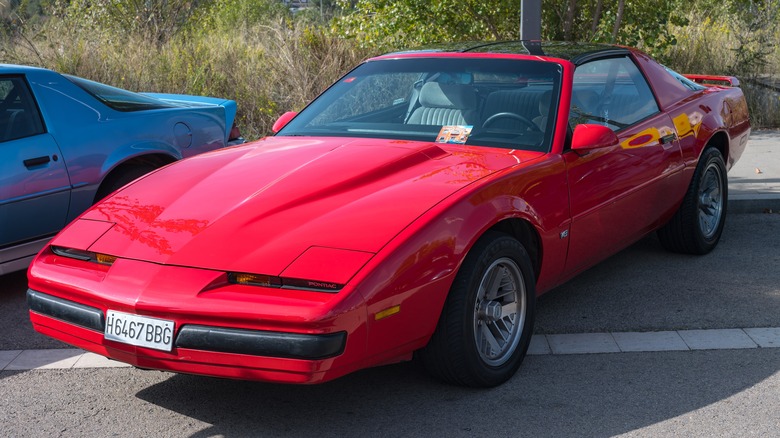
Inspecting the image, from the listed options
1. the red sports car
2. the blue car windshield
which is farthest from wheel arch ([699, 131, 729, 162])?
the blue car windshield

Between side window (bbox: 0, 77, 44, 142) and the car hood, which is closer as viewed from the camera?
the car hood

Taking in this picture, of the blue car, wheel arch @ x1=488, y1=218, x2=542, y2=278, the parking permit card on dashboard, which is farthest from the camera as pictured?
the blue car

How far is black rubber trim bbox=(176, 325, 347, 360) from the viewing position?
3.28m

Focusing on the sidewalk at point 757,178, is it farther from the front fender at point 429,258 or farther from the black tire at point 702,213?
the front fender at point 429,258

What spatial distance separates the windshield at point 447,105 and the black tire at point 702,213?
1.62 meters

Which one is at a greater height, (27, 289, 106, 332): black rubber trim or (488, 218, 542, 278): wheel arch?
(488, 218, 542, 278): wheel arch

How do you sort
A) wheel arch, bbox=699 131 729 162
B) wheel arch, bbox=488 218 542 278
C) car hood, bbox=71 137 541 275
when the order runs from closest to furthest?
1. car hood, bbox=71 137 541 275
2. wheel arch, bbox=488 218 542 278
3. wheel arch, bbox=699 131 729 162

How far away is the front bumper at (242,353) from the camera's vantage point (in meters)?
3.30

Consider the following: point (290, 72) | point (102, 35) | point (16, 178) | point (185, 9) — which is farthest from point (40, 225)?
point (185, 9)

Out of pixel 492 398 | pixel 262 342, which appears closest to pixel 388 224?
pixel 262 342

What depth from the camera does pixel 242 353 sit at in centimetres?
336

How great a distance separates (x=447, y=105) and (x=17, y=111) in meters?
2.84

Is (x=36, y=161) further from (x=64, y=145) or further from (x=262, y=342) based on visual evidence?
(x=262, y=342)

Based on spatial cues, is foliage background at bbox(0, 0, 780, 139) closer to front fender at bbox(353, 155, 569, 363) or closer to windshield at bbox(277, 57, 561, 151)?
windshield at bbox(277, 57, 561, 151)
